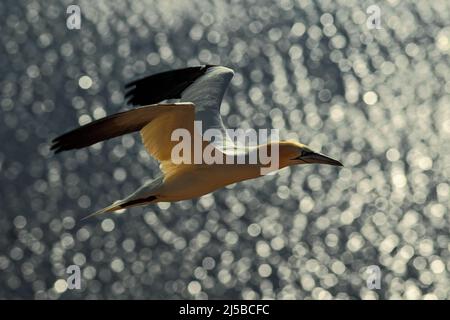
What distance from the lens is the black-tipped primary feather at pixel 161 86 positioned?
19062 millimetres

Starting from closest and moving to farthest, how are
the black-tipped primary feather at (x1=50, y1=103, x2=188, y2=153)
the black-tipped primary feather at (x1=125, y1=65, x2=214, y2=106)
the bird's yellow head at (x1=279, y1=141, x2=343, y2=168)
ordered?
the black-tipped primary feather at (x1=50, y1=103, x2=188, y2=153)
the bird's yellow head at (x1=279, y1=141, x2=343, y2=168)
the black-tipped primary feather at (x1=125, y1=65, x2=214, y2=106)

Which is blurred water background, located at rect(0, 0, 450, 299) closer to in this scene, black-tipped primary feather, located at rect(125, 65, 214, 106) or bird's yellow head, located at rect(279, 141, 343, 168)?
black-tipped primary feather, located at rect(125, 65, 214, 106)

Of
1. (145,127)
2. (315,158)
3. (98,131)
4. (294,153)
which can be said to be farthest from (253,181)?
(98,131)

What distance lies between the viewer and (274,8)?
222 feet

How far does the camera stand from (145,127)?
1661cm

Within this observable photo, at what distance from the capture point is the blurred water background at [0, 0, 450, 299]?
45344 mm

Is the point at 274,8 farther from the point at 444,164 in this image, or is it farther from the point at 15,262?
the point at 15,262

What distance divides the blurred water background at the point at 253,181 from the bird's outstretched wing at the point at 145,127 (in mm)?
26408

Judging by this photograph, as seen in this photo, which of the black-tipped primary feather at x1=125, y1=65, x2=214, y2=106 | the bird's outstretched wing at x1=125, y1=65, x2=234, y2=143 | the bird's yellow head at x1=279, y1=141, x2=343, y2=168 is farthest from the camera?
the black-tipped primary feather at x1=125, y1=65, x2=214, y2=106

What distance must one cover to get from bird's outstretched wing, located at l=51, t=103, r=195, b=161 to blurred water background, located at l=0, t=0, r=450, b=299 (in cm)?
2641

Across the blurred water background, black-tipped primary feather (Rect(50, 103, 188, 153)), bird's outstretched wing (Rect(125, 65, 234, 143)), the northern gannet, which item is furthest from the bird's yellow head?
the blurred water background
